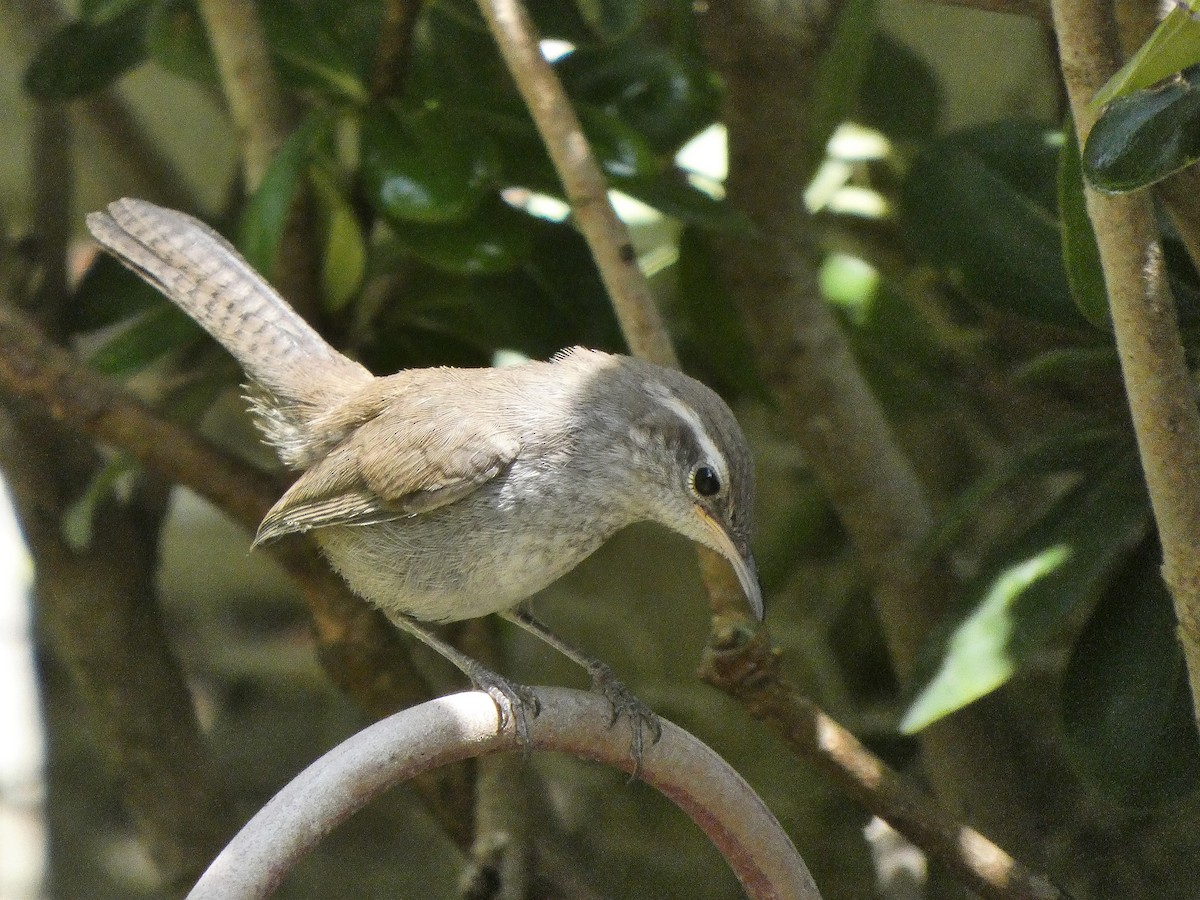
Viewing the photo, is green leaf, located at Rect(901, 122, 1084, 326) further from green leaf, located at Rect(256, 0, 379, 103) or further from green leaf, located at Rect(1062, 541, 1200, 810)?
green leaf, located at Rect(256, 0, 379, 103)

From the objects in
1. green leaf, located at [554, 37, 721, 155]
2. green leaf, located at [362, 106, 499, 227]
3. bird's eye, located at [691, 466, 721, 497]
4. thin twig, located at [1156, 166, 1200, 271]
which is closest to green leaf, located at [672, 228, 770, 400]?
green leaf, located at [554, 37, 721, 155]

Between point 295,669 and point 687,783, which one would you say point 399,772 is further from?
point 295,669

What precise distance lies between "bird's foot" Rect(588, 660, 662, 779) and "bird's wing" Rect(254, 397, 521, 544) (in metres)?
0.45

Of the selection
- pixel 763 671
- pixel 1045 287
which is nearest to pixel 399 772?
pixel 763 671

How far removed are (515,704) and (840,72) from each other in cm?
175

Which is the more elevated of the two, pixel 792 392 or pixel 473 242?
pixel 473 242

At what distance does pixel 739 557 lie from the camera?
2.08 meters

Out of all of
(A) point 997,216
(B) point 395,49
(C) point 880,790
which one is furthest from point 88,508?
(A) point 997,216

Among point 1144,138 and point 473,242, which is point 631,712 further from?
point 1144,138

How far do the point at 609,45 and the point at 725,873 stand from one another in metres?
2.29

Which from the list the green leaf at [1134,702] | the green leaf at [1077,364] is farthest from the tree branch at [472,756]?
the green leaf at [1077,364]

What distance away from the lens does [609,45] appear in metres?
3.02

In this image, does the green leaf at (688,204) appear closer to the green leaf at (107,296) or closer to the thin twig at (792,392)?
the thin twig at (792,392)

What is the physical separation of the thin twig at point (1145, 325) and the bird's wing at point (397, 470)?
1.03 meters
